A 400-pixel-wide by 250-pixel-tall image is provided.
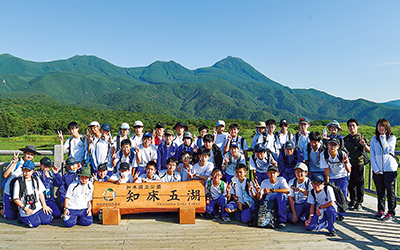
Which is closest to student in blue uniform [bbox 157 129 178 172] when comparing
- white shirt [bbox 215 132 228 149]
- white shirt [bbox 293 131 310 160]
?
white shirt [bbox 215 132 228 149]

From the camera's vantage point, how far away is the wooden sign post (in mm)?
5332

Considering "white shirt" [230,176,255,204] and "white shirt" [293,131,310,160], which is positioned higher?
"white shirt" [293,131,310,160]

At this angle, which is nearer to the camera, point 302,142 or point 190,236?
point 190,236

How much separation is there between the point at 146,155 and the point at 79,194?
1.69m

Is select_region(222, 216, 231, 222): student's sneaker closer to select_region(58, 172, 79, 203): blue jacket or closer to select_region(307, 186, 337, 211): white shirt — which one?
select_region(307, 186, 337, 211): white shirt

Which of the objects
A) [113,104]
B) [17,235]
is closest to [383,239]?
[17,235]

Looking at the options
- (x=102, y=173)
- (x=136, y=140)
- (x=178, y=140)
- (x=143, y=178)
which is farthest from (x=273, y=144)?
(x=102, y=173)

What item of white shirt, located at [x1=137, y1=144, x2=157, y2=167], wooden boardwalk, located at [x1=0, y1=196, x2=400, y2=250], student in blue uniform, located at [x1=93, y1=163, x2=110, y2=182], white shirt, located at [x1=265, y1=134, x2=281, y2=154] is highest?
white shirt, located at [x1=265, y1=134, x2=281, y2=154]

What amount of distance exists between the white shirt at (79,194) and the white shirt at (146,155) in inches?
51.7

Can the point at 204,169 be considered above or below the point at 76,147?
below

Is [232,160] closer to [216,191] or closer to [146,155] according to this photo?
[216,191]

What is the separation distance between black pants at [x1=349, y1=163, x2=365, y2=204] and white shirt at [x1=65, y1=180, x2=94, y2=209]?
5804 mm

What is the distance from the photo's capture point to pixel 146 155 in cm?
643

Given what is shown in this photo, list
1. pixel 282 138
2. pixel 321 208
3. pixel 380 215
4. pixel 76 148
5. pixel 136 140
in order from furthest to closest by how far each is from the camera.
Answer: pixel 136 140
pixel 282 138
pixel 76 148
pixel 380 215
pixel 321 208
